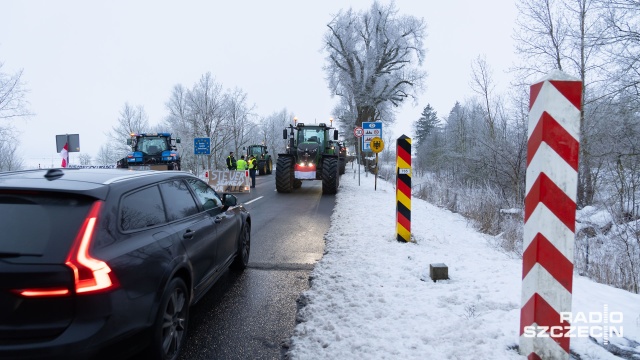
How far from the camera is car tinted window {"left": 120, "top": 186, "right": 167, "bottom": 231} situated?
2.80m

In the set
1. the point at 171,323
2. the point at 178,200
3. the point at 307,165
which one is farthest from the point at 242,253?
the point at 307,165

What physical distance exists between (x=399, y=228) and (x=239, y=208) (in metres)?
2.97

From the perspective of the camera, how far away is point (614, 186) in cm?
1070

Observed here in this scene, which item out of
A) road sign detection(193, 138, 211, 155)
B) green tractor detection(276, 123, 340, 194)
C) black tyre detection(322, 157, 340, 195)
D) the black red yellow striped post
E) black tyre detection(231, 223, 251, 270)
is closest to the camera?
black tyre detection(231, 223, 251, 270)

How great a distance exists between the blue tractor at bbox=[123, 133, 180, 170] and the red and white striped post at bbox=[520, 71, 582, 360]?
19.1 metres

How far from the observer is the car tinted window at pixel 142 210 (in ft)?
9.20

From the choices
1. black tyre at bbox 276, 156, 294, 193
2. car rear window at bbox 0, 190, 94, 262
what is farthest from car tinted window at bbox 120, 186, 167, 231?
black tyre at bbox 276, 156, 294, 193

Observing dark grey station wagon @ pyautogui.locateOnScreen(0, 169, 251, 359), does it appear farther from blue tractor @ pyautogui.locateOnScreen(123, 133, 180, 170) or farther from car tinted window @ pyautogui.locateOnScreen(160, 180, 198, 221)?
blue tractor @ pyautogui.locateOnScreen(123, 133, 180, 170)

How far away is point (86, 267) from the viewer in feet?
7.44

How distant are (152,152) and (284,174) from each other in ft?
28.3

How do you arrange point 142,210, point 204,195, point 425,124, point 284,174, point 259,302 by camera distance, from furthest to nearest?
point 425,124 < point 284,174 < point 204,195 < point 259,302 < point 142,210

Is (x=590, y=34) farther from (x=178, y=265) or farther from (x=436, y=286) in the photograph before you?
(x=178, y=265)

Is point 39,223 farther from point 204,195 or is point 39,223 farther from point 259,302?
point 259,302

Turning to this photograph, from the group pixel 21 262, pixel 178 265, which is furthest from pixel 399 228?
pixel 21 262
